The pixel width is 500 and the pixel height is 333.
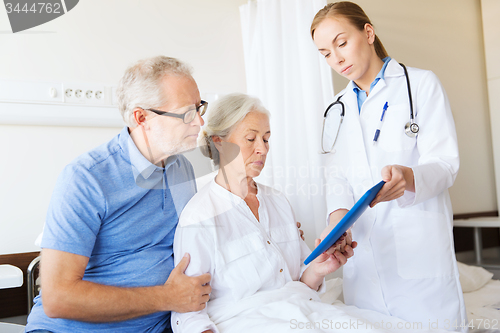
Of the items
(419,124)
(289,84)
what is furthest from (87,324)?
(289,84)

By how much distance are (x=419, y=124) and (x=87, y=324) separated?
1.20 m

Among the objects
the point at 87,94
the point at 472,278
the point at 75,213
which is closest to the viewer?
the point at 75,213

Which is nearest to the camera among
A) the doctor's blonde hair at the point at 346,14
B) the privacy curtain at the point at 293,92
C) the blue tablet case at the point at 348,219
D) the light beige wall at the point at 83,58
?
the blue tablet case at the point at 348,219

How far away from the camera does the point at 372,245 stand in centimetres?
140

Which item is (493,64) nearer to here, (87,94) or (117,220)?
(87,94)

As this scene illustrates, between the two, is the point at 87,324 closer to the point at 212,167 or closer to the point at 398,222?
the point at 212,167

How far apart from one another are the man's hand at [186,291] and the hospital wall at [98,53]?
91cm

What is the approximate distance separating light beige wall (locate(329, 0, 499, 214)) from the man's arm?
98.1 inches

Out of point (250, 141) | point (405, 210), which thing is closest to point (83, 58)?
point (250, 141)

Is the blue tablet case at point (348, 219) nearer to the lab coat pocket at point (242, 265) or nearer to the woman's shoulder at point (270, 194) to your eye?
the lab coat pocket at point (242, 265)

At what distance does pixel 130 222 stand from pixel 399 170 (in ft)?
2.63

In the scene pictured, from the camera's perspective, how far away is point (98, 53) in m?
1.88

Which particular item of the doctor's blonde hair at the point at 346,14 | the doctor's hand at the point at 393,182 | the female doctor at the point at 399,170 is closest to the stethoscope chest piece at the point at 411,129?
the female doctor at the point at 399,170

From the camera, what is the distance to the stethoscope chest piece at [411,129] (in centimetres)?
133
